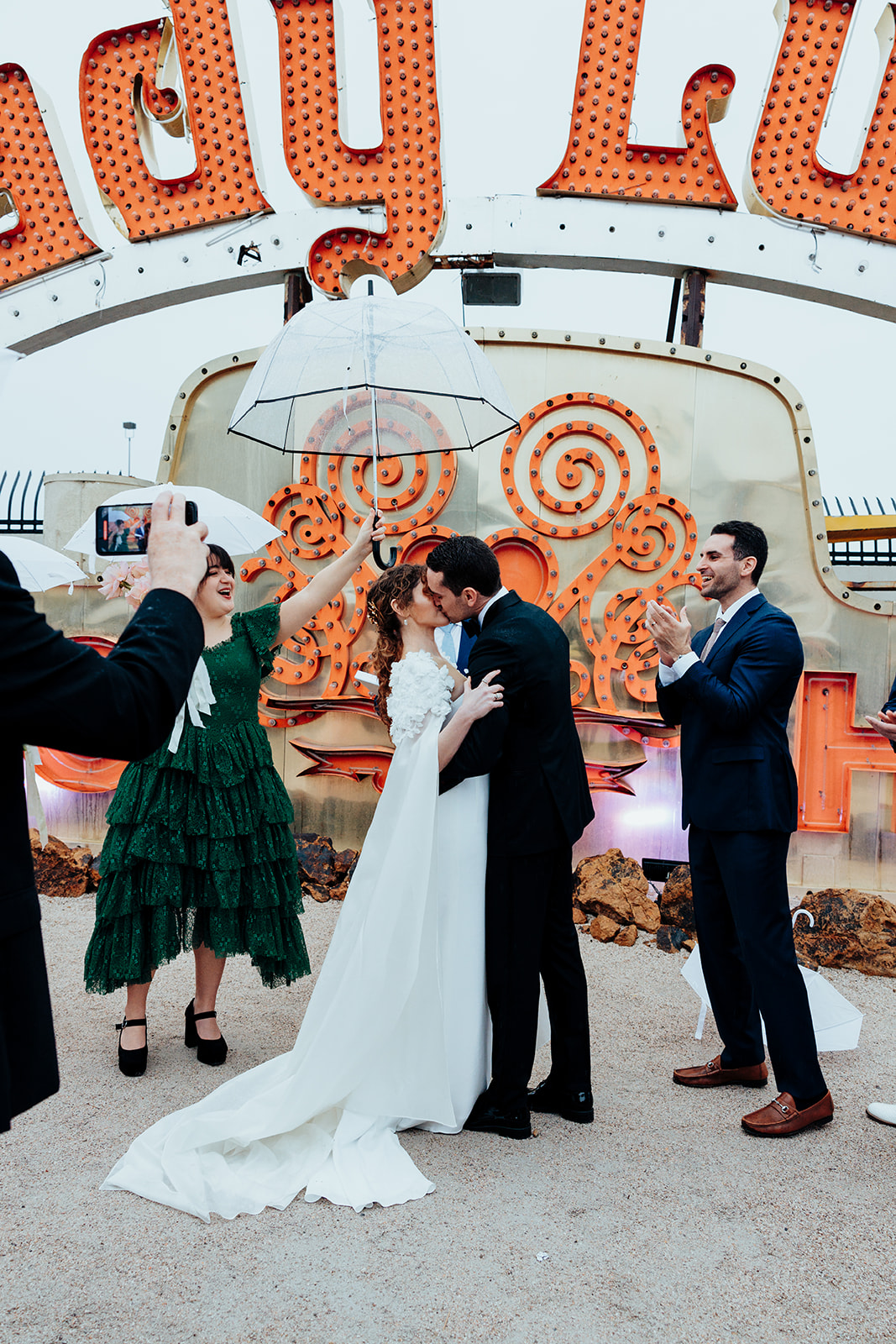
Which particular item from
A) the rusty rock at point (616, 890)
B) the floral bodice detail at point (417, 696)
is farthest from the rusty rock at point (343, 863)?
the floral bodice detail at point (417, 696)

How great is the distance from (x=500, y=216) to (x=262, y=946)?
4.98m

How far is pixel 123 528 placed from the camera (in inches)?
76.4

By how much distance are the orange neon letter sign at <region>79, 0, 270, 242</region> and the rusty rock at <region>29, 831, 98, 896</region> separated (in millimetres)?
4303

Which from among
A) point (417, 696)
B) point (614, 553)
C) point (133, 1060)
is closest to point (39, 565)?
point (133, 1060)

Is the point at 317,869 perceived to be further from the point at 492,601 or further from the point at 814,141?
the point at 814,141

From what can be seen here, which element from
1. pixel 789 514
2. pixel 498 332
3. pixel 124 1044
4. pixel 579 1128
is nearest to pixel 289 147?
pixel 498 332

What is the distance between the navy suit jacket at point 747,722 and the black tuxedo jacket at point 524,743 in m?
0.49

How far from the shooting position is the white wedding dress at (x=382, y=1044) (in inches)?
104

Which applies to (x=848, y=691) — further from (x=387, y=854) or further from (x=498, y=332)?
(x=387, y=854)

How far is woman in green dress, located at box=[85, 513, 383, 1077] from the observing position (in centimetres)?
336

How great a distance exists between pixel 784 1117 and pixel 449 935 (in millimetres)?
1252

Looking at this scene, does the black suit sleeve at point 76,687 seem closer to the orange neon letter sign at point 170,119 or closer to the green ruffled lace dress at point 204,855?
the green ruffled lace dress at point 204,855

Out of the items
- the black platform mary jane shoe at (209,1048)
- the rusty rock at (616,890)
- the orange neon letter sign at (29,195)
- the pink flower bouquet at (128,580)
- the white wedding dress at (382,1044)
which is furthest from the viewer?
the orange neon letter sign at (29,195)

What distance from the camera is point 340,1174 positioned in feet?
8.66
